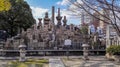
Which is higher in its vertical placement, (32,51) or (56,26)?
(56,26)

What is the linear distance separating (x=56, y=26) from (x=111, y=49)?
10.6 meters

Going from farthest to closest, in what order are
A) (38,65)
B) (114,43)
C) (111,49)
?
(114,43) < (111,49) < (38,65)

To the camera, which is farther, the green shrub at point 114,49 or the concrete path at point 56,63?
the green shrub at point 114,49

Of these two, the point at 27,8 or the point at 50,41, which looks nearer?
the point at 50,41

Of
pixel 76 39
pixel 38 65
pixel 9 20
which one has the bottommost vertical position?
pixel 38 65

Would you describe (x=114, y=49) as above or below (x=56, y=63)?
above

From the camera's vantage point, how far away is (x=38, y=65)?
1773 centimetres

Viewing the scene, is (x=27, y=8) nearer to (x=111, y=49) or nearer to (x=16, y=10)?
(x=16, y=10)

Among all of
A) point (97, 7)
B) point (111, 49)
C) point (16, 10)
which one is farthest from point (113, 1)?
point (16, 10)

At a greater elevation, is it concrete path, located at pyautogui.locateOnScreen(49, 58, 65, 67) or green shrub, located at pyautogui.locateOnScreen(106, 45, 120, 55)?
green shrub, located at pyautogui.locateOnScreen(106, 45, 120, 55)

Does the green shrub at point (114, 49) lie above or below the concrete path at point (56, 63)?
above

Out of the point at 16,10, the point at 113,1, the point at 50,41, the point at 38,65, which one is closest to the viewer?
the point at 113,1

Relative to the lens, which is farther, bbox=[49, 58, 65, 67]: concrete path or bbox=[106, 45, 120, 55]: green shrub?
bbox=[106, 45, 120, 55]: green shrub

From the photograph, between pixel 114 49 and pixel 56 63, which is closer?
pixel 56 63
